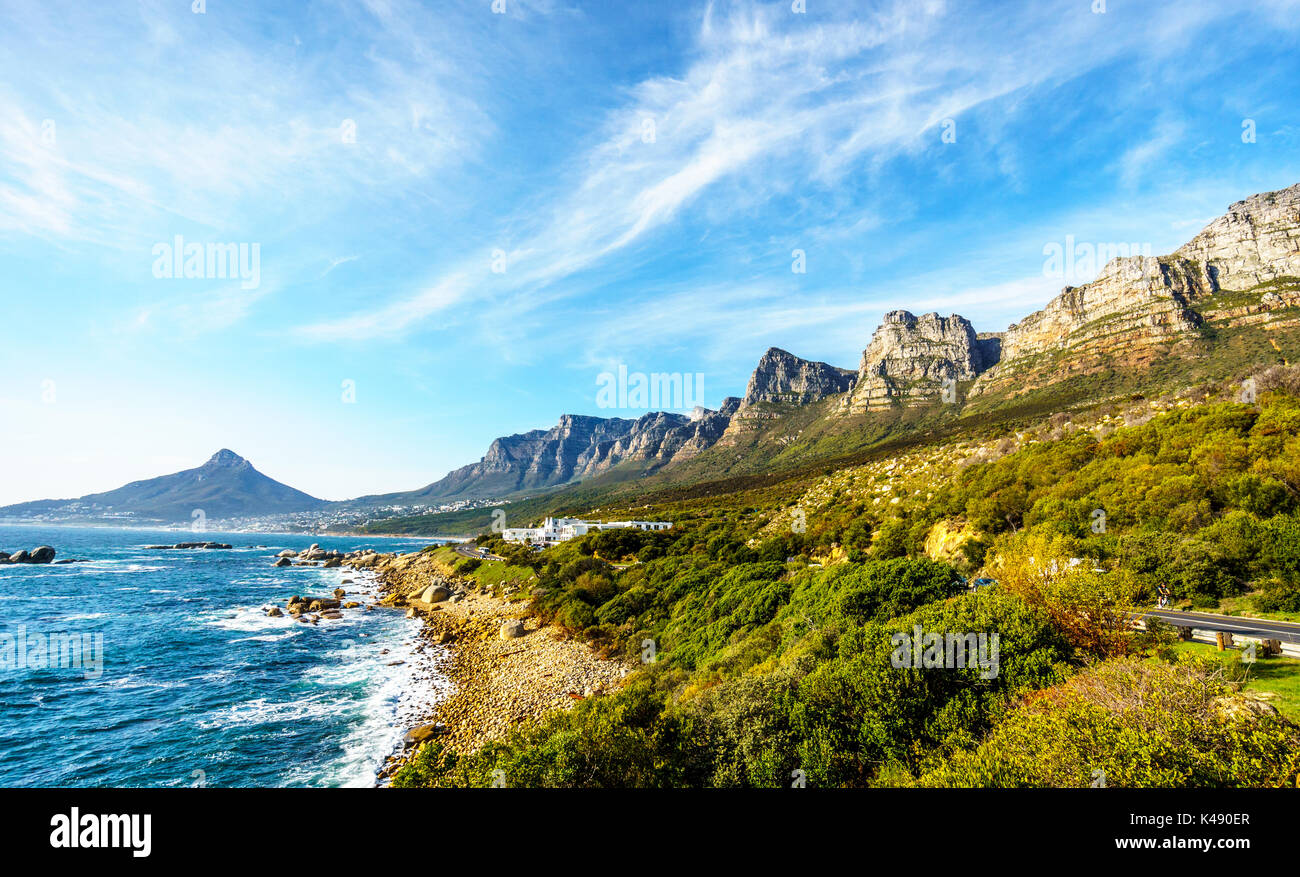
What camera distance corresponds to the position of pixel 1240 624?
15.5m

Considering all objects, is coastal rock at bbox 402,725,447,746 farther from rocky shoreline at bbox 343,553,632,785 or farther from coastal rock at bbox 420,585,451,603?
coastal rock at bbox 420,585,451,603

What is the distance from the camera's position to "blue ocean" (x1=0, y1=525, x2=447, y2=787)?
18219 millimetres

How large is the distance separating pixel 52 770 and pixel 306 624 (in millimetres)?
23977

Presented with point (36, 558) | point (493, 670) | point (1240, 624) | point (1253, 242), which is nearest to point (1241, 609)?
point (1240, 624)

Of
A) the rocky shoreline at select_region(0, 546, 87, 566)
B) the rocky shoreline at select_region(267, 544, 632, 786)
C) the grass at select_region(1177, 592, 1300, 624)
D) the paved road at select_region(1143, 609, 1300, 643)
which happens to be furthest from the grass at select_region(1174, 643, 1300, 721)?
the rocky shoreline at select_region(0, 546, 87, 566)

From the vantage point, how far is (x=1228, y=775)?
22.3 ft

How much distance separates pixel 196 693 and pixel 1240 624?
143ft

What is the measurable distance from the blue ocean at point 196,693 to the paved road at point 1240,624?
27.6 metres

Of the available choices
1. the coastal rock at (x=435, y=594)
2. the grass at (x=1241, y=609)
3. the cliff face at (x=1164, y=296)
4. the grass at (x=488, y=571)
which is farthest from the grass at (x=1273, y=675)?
the cliff face at (x=1164, y=296)

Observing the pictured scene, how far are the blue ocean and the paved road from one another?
2759 cm

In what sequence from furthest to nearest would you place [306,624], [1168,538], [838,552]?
[306,624] → [838,552] → [1168,538]

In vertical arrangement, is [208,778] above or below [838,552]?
below
